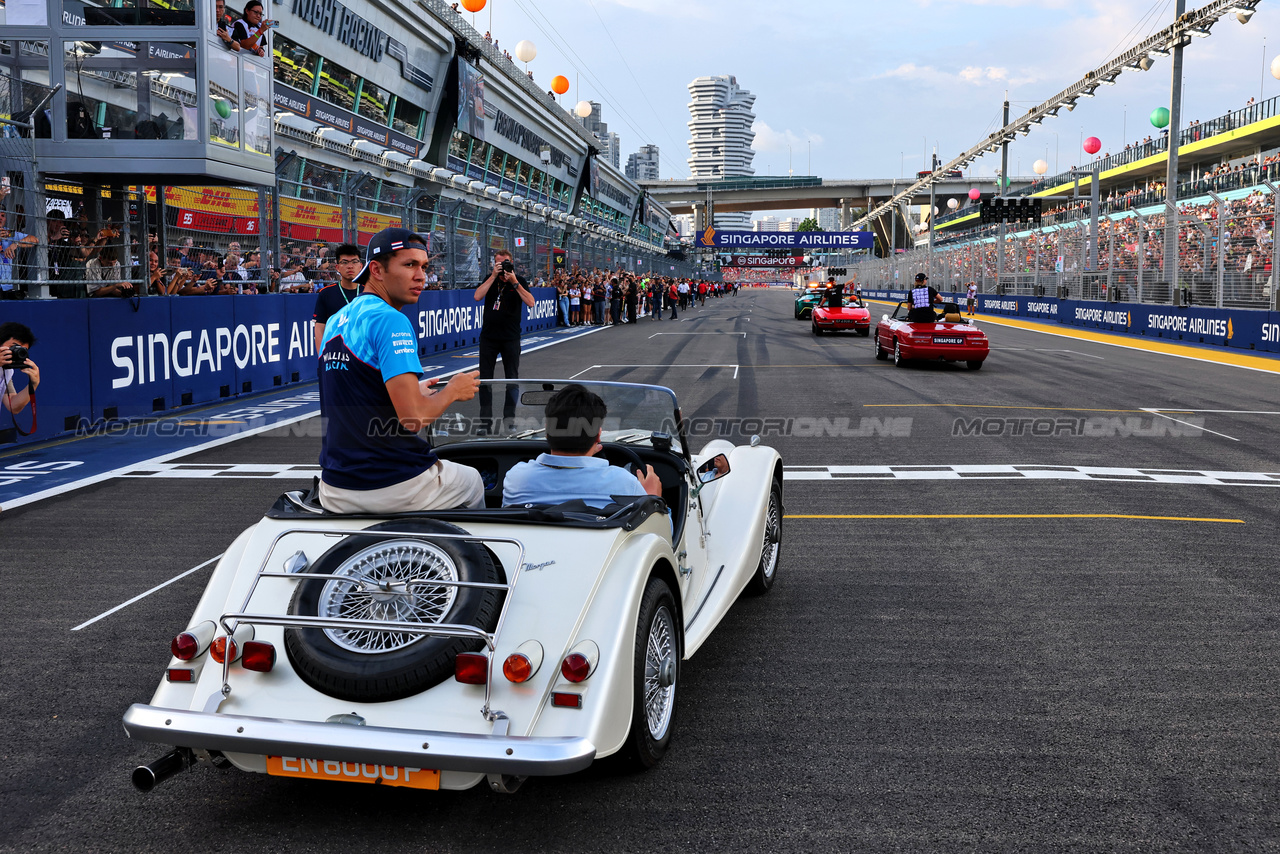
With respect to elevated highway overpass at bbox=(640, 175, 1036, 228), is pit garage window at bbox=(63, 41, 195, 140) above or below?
below

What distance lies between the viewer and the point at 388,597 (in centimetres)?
309

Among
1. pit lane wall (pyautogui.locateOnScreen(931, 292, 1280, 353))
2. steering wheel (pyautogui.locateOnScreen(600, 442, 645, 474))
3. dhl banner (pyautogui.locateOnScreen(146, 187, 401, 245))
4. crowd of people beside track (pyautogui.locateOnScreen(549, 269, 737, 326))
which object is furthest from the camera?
crowd of people beside track (pyautogui.locateOnScreen(549, 269, 737, 326))

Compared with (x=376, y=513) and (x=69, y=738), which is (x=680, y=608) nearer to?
(x=376, y=513)

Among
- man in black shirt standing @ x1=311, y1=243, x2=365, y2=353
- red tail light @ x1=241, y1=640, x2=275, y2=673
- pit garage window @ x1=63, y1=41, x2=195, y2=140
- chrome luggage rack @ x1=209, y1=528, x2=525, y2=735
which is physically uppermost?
pit garage window @ x1=63, y1=41, x2=195, y2=140

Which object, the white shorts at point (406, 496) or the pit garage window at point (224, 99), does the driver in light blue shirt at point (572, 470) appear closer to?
the white shorts at point (406, 496)

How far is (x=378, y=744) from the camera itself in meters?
2.74

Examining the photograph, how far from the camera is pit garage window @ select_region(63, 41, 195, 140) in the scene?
11883 mm

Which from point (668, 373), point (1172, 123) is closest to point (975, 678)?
point (668, 373)

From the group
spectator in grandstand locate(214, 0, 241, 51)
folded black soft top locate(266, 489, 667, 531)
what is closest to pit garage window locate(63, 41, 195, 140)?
spectator in grandstand locate(214, 0, 241, 51)

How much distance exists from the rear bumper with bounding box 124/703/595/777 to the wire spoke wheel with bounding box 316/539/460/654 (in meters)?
0.29

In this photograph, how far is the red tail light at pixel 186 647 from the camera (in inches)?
121

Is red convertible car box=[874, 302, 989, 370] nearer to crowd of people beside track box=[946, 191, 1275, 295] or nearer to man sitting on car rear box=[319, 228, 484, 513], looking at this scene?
crowd of people beside track box=[946, 191, 1275, 295]

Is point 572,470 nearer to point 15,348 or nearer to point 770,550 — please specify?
point 770,550

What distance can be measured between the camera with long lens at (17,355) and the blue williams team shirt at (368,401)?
5996mm
